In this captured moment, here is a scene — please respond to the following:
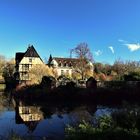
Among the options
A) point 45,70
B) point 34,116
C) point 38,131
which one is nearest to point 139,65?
point 45,70

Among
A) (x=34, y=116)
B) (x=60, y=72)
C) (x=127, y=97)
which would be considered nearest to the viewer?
(x=34, y=116)

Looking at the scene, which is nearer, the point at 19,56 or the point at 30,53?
the point at 30,53

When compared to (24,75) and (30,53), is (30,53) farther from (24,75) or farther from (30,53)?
(24,75)

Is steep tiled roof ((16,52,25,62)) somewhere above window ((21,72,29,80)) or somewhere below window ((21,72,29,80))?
above

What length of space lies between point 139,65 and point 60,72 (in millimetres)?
23917

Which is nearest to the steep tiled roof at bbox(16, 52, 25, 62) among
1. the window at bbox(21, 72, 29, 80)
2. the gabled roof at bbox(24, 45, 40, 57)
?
the gabled roof at bbox(24, 45, 40, 57)

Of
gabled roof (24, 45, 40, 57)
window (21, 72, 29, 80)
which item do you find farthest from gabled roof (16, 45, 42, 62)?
window (21, 72, 29, 80)

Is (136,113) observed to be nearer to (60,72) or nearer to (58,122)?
(58,122)

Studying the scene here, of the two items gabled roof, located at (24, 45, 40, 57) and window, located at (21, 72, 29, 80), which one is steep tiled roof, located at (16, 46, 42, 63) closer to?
gabled roof, located at (24, 45, 40, 57)

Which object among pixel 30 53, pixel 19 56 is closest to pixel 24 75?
pixel 30 53

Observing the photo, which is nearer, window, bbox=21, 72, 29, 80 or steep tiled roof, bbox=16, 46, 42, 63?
window, bbox=21, 72, 29, 80

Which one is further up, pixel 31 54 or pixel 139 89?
pixel 31 54

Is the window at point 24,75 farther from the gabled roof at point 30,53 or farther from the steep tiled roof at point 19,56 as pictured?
the gabled roof at point 30,53

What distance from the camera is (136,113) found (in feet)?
52.1
